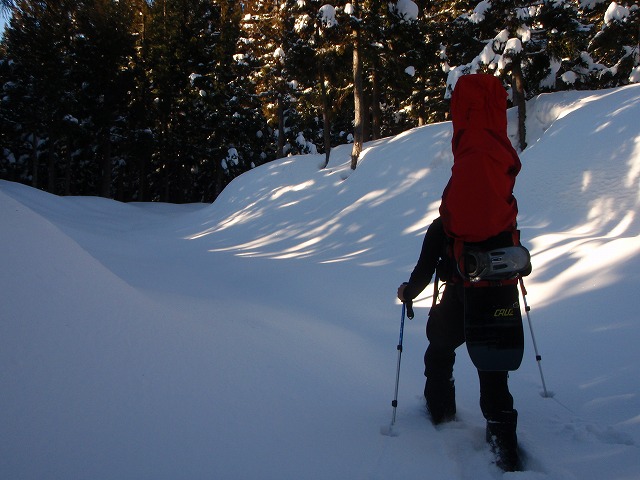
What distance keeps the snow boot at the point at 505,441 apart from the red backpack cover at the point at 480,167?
43.2 inches

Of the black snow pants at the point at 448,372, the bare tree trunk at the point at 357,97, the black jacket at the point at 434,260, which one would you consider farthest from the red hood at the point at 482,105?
the bare tree trunk at the point at 357,97

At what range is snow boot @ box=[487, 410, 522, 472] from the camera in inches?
104

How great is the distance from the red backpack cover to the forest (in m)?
12.6

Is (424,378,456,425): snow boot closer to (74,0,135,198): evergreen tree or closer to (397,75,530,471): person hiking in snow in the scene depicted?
(397,75,530,471): person hiking in snow

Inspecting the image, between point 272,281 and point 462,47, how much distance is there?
43.8 ft

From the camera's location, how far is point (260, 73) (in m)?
26.0

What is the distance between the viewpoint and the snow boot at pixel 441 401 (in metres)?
3.18

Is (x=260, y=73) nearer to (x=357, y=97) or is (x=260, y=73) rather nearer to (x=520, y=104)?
(x=357, y=97)

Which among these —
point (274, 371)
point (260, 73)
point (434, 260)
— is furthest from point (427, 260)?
point (260, 73)

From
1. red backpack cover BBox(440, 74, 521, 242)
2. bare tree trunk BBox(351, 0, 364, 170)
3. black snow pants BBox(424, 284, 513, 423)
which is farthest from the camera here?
bare tree trunk BBox(351, 0, 364, 170)

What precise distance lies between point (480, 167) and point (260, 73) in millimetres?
25579

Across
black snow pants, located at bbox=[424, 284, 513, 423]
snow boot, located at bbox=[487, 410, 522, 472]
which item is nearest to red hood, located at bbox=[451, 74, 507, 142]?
black snow pants, located at bbox=[424, 284, 513, 423]

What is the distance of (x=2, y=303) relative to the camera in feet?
10.5

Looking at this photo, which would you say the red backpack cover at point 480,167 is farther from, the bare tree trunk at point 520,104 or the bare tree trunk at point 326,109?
the bare tree trunk at point 326,109
